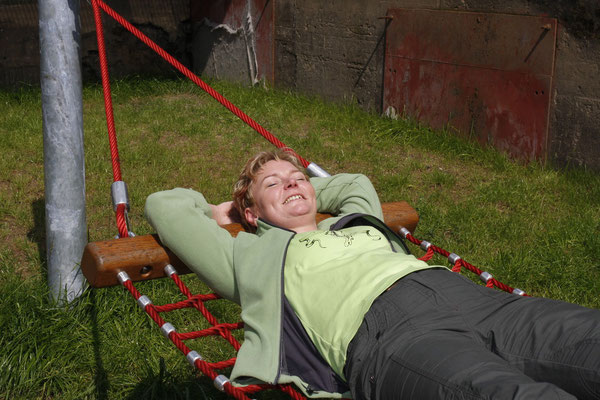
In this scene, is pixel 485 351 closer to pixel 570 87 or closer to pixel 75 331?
pixel 75 331

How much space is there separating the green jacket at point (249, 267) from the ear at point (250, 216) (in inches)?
3.5

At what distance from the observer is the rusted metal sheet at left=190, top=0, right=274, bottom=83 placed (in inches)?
288

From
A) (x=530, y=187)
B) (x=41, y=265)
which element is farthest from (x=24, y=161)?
(x=530, y=187)

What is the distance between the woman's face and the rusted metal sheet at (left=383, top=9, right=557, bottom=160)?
2.94 metres

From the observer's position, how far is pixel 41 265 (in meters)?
3.59

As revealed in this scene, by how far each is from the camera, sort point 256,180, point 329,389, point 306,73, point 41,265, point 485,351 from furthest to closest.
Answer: point 306,73
point 41,265
point 256,180
point 329,389
point 485,351

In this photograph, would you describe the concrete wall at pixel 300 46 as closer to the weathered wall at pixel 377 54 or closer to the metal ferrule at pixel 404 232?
the weathered wall at pixel 377 54

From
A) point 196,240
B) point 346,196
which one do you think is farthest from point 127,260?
point 346,196

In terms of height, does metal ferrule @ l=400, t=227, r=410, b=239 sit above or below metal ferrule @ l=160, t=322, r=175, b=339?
above

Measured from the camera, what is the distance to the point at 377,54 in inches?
247

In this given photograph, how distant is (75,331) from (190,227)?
92 centimetres

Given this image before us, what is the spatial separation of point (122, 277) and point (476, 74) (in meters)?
3.81

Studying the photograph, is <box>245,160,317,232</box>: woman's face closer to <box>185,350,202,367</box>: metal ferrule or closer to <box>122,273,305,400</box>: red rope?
<box>122,273,305,400</box>: red rope

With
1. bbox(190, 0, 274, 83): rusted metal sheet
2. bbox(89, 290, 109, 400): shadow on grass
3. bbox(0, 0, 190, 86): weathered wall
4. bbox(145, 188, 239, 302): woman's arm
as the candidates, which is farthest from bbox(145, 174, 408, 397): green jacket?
bbox(0, 0, 190, 86): weathered wall
